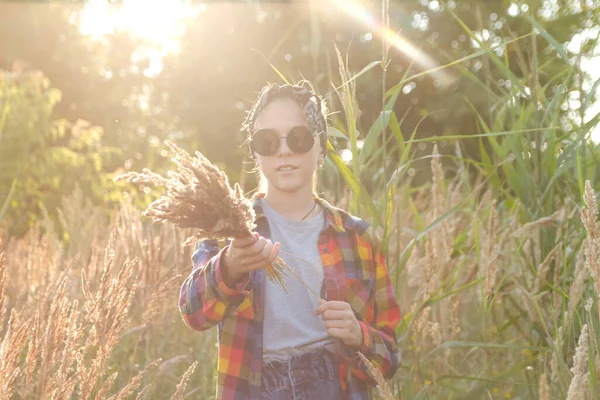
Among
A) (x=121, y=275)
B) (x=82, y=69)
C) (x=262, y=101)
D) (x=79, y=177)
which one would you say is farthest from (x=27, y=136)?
(x=82, y=69)

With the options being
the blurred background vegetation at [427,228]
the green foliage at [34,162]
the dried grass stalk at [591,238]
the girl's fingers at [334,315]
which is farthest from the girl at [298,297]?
the green foliage at [34,162]

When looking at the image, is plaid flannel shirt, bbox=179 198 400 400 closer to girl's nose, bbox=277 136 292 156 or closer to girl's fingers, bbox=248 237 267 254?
girl's nose, bbox=277 136 292 156

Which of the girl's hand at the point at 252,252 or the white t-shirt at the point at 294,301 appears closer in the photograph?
the girl's hand at the point at 252,252

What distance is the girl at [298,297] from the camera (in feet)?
5.91

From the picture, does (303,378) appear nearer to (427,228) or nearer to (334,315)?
(334,315)

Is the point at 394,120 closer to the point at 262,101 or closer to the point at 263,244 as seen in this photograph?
the point at 262,101

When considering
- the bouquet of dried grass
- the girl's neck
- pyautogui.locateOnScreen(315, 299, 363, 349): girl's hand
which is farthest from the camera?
the girl's neck

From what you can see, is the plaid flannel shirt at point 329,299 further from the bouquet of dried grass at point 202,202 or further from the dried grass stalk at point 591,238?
the dried grass stalk at point 591,238

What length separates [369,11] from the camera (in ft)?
6.78

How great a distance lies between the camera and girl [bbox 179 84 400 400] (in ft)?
5.91

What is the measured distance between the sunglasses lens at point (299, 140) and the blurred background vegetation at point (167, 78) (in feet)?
4.00

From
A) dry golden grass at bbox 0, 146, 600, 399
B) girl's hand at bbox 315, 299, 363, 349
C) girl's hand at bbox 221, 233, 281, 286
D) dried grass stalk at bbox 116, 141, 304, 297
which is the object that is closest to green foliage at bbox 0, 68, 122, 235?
dry golden grass at bbox 0, 146, 600, 399

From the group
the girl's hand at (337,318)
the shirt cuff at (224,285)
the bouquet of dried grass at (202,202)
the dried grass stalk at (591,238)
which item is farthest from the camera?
the girl's hand at (337,318)

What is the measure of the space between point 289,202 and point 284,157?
0.49 ft
